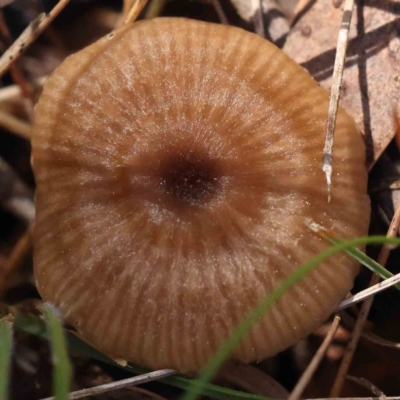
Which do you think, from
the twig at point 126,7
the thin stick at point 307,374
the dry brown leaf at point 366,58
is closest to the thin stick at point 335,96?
the dry brown leaf at point 366,58

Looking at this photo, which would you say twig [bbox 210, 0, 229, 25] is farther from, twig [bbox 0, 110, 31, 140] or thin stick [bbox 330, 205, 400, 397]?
thin stick [bbox 330, 205, 400, 397]

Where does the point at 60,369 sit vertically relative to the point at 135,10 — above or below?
below

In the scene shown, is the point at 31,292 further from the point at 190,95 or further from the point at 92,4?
the point at 92,4

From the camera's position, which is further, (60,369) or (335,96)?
(335,96)

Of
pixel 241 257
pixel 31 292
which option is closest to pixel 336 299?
pixel 241 257

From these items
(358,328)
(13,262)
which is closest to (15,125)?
(13,262)

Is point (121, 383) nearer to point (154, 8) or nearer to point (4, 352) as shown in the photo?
point (4, 352)
